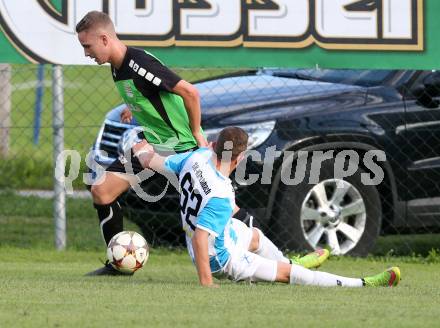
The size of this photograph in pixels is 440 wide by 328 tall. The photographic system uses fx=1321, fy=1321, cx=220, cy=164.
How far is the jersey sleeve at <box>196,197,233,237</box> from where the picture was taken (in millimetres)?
7879

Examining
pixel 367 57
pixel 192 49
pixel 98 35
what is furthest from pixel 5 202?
pixel 98 35

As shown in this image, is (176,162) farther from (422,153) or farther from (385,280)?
(422,153)

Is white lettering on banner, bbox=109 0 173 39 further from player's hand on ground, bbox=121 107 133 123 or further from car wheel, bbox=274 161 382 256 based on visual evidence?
car wheel, bbox=274 161 382 256

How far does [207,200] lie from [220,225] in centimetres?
17

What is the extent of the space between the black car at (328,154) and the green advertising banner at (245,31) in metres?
0.21

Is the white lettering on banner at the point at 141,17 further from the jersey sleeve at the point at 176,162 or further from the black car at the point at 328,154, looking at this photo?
Answer: the jersey sleeve at the point at 176,162

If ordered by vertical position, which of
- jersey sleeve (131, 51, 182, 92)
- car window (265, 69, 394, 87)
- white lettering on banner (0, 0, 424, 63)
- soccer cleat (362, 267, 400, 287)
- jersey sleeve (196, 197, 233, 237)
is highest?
white lettering on banner (0, 0, 424, 63)

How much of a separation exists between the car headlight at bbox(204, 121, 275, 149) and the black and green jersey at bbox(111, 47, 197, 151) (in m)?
1.51

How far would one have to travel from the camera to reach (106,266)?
29.8 feet

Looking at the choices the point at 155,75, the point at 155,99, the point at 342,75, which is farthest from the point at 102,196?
the point at 342,75

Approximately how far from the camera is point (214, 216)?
7.91 metres

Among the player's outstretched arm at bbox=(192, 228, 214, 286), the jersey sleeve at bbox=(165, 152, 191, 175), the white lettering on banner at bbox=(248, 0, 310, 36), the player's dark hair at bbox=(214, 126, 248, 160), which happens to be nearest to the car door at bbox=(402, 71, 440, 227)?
the white lettering on banner at bbox=(248, 0, 310, 36)

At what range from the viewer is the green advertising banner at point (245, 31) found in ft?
35.8

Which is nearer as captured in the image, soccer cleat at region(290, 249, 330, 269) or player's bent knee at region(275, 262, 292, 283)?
player's bent knee at region(275, 262, 292, 283)
